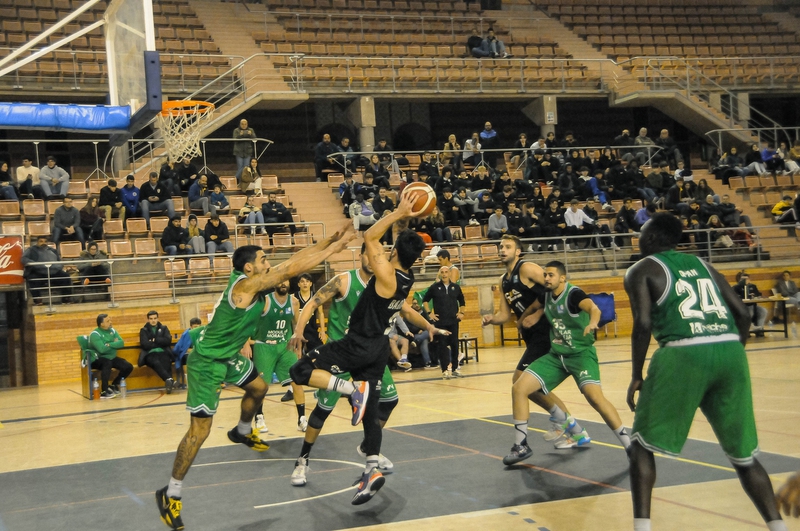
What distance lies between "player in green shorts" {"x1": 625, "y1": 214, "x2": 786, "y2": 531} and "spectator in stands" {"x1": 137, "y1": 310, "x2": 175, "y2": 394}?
1226cm

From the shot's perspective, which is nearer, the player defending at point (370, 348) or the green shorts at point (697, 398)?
the green shorts at point (697, 398)

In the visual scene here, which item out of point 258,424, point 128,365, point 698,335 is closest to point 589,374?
point 698,335

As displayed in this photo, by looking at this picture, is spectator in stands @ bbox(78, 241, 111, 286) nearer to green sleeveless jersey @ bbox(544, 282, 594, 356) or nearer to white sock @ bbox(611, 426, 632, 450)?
green sleeveless jersey @ bbox(544, 282, 594, 356)

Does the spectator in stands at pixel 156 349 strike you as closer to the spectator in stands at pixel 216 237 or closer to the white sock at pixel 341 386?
the spectator in stands at pixel 216 237

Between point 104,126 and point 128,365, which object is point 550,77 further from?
point 104,126

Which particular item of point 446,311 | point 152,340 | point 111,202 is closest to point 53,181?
point 111,202

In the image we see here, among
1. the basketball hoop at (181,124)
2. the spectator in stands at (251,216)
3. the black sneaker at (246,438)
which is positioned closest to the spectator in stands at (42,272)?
the basketball hoop at (181,124)

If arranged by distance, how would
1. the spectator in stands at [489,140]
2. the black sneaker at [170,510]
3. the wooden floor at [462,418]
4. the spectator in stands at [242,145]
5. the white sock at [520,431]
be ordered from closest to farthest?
the wooden floor at [462,418]
the black sneaker at [170,510]
the white sock at [520,431]
the spectator in stands at [242,145]
the spectator in stands at [489,140]

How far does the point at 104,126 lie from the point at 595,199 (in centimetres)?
1718

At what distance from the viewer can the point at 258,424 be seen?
10.1 meters

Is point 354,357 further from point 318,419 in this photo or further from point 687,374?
point 687,374

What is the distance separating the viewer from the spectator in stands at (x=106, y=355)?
1520cm

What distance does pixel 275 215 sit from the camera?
67.6 ft

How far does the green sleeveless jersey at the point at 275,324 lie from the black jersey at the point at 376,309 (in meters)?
3.11
